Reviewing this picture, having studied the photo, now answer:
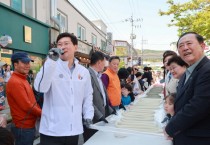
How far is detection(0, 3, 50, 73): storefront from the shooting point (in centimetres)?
788

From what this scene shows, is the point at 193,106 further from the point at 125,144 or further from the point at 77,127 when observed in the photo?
the point at 77,127

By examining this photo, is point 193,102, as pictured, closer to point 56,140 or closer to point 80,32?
point 56,140

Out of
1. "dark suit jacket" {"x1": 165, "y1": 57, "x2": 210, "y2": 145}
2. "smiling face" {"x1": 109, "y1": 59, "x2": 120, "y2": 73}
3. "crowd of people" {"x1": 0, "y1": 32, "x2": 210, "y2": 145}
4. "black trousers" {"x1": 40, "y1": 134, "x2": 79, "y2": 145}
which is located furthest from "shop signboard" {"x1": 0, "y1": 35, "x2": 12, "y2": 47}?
"dark suit jacket" {"x1": 165, "y1": 57, "x2": 210, "y2": 145}

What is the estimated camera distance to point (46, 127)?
7.80 ft

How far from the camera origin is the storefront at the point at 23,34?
25.9 feet

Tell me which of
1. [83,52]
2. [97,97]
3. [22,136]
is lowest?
[22,136]

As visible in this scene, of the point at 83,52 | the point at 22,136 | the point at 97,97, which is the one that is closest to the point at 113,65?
the point at 97,97

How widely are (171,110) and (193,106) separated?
0.65 meters

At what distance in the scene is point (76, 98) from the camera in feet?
8.05

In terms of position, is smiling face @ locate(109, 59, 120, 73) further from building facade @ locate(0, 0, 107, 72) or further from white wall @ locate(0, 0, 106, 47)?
white wall @ locate(0, 0, 106, 47)

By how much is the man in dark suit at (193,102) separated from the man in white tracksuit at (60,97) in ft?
3.18

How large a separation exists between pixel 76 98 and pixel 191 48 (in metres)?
1.24

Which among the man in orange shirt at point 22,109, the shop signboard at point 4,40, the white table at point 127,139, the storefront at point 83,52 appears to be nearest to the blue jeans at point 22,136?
the man in orange shirt at point 22,109

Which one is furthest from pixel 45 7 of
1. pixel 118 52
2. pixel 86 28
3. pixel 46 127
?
pixel 118 52
